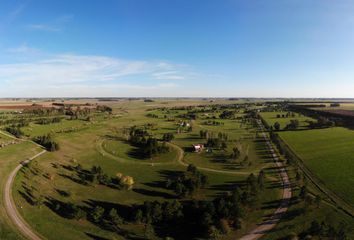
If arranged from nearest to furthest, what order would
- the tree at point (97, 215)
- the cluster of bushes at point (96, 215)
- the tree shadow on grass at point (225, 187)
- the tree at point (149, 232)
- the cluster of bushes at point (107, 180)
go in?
the tree at point (149, 232)
the cluster of bushes at point (96, 215)
the tree at point (97, 215)
the tree shadow on grass at point (225, 187)
the cluster of bushes at point (107, 180)

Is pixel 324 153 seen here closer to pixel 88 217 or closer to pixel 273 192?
pixel 273 192

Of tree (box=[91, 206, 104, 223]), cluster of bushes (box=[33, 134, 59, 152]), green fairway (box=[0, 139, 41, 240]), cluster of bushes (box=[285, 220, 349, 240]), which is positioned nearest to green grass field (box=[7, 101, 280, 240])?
tree (box=[91, 206, 104, 223])

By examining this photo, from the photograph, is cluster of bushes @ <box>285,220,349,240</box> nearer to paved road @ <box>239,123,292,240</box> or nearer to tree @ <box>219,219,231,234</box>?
paved road @ <box>239,123,292,240</box>

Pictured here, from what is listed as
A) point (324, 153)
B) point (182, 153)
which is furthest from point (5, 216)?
point (324, 153)

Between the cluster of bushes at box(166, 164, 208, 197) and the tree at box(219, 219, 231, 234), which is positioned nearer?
the tree at box(219, 219, 231, 234)

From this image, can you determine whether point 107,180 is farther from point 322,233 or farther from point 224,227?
point 322,233

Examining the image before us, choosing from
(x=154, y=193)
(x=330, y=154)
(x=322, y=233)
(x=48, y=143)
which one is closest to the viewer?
(x=322, y=233)

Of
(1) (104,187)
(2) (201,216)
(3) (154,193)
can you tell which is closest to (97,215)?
(3) (154,193)

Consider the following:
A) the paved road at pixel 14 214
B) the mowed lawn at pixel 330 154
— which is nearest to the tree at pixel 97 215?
the paved road at pixel 14 214

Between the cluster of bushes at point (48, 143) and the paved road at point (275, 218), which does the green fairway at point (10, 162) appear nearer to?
the cluster of bushes at point (48, 143)
